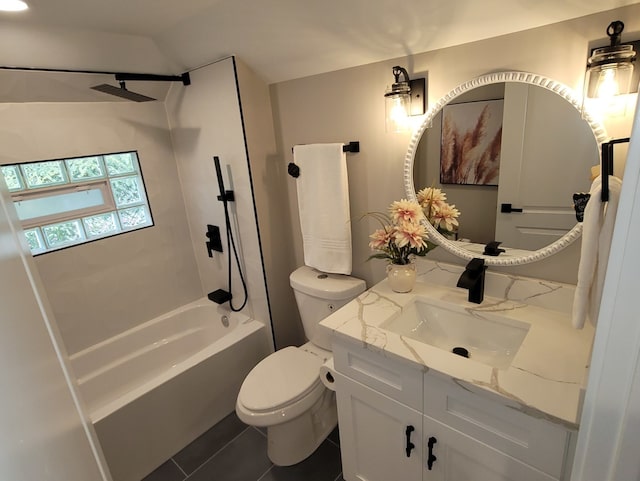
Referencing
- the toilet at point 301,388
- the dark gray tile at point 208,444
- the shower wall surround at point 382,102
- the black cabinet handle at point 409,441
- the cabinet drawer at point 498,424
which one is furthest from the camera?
the dark gray tile at point 208,444

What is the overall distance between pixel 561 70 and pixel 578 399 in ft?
3.29

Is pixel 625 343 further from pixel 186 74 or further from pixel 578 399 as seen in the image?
pixel 186 74

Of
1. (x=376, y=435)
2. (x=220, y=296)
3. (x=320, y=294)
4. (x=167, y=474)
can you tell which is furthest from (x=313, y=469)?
(x=220, y=296)

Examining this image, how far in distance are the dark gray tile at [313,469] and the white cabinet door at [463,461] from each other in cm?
67

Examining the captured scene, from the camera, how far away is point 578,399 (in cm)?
91

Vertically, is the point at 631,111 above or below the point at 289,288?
above

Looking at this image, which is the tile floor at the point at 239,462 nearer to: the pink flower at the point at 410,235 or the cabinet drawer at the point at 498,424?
the cabinet drawer at the point at 498,424

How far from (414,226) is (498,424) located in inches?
29.1

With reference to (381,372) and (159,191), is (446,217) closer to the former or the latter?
(381,372)

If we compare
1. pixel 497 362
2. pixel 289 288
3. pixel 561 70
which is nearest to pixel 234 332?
pixel 289 288

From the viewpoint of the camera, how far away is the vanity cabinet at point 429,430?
3.20ft

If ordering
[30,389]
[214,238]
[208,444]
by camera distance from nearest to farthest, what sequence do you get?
[30,389]
[208,444]
[214,238]

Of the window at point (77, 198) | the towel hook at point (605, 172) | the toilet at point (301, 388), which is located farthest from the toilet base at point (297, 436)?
the window at point (77, 198)

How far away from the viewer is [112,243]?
228cm
